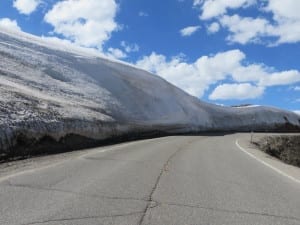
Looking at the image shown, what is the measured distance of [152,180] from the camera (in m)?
11.4

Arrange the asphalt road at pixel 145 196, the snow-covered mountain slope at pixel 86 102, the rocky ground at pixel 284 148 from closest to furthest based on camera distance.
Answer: the asphalt road at pixel 145 196, the snow-covered mountain slope at pixel 86 102, the rocky ground at pixel 284 148

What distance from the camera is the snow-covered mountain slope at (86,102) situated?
22812 mm

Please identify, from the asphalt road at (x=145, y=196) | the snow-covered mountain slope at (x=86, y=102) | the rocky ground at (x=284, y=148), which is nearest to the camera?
the asphalt road at (x=145, y=196)

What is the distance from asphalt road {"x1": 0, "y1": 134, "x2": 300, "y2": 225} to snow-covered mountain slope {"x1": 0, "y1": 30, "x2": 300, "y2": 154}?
24.1 feet

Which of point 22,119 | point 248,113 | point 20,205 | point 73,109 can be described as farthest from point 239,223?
point 248,113

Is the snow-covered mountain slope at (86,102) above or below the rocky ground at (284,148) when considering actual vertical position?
above

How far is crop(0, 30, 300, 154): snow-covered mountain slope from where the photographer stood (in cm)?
2281

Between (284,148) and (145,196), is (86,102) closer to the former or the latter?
(284,148)

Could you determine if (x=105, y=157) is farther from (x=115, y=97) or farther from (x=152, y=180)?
(x=115, y=97)

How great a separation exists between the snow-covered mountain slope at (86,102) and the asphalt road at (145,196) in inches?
289

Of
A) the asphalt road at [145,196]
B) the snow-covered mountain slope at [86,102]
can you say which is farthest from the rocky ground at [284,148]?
the asphalt road at [145,196]

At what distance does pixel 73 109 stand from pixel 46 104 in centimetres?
307

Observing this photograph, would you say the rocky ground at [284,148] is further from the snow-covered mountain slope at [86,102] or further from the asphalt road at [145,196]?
the asphalt road at [145,196]

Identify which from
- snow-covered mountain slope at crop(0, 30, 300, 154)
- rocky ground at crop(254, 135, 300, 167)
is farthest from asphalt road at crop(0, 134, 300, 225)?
rocky ground at crop(254, 135, 300, 167)
